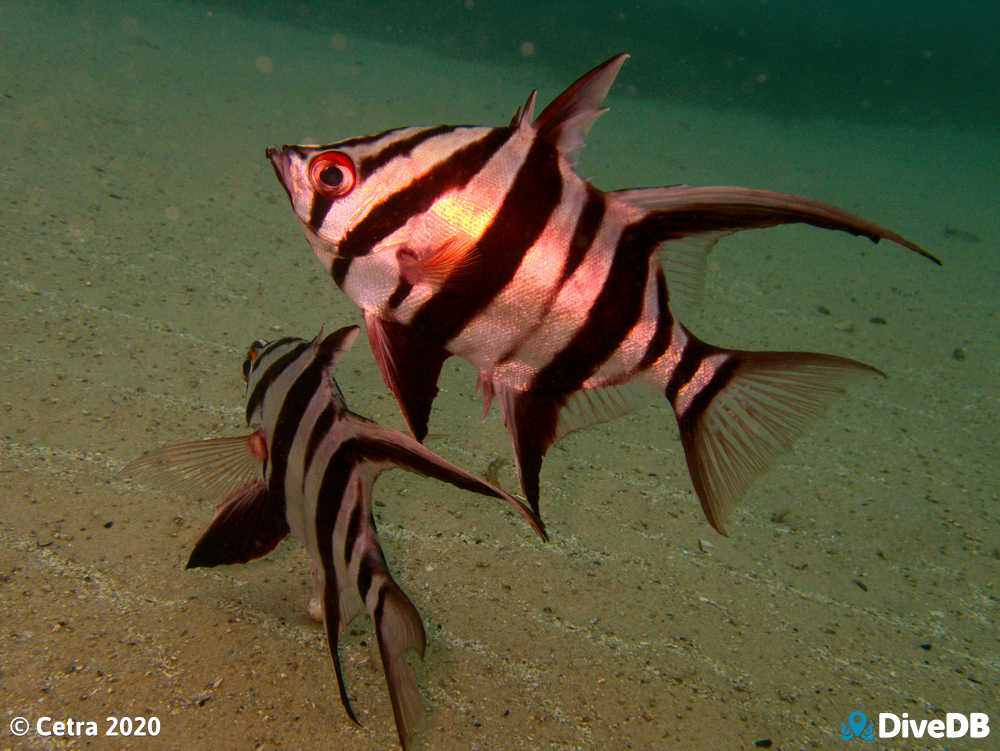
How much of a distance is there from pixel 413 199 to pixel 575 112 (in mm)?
403

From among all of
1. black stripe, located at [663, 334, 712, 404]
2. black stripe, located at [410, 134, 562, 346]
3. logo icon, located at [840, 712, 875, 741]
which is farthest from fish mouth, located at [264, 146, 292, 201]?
logo icon, located at [840, 712, 875, 741]

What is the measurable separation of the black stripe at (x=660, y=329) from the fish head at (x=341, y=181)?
0.60 metres

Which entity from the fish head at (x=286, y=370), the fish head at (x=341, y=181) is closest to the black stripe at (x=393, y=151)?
the fish head at (x=341, y=181)

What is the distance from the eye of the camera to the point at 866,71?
72.8 feet

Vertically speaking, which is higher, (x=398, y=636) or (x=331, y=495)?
(x=331, y=495)

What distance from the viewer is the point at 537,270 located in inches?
52.2

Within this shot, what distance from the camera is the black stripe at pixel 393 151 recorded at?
1310 millimetres

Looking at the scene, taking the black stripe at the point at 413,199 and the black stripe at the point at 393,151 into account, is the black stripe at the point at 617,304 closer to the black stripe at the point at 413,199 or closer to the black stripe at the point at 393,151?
the black stripe at the point at 413,199

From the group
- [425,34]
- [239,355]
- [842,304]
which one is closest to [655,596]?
[239,355]

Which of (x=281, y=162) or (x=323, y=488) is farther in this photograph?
(x=323, y=488)

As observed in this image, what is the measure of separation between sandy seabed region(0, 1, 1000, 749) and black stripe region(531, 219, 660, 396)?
21 cm

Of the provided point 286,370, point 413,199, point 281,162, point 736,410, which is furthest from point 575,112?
point 286,370

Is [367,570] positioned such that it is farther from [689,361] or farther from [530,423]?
[689,361]

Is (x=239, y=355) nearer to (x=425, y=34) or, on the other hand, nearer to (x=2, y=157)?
(x=2, y=157)
